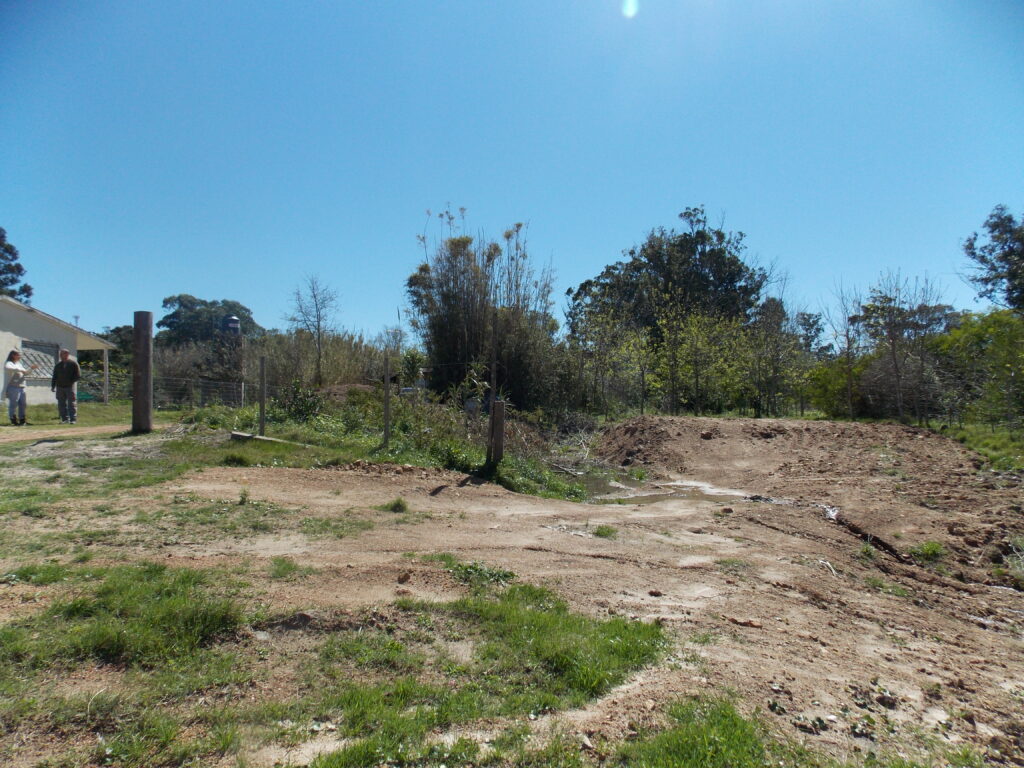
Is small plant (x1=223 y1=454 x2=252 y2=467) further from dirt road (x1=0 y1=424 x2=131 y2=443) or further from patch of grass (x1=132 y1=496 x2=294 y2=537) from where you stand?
dirt road (x1=0 y1=424 x2=131 y2=443)

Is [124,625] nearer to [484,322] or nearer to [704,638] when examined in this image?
[704,638]

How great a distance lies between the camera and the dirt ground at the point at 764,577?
345cm

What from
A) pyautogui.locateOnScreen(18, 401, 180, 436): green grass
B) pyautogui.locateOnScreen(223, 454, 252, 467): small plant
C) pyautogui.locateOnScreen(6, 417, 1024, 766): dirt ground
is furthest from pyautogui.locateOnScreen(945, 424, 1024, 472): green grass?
pyautogui.locateOnScreen(18, 401, 180, 436): green grass

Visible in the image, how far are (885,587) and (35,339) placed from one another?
23.6 m

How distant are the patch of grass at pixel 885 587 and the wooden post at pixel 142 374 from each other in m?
11.3

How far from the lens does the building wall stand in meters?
18.6

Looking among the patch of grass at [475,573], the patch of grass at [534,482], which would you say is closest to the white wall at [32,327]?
the patch of grass at [534,482]

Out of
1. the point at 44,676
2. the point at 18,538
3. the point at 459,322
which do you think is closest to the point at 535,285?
the point at 459,322

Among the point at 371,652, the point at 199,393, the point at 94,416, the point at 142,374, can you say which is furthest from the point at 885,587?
the point at 199,393

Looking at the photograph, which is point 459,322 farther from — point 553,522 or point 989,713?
point 989,713

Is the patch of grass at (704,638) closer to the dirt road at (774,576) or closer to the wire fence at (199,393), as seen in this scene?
the dirt road at (774,576)

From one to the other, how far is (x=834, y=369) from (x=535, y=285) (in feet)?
34.1

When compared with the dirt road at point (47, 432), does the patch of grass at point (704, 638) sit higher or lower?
lower

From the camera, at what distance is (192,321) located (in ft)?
167
